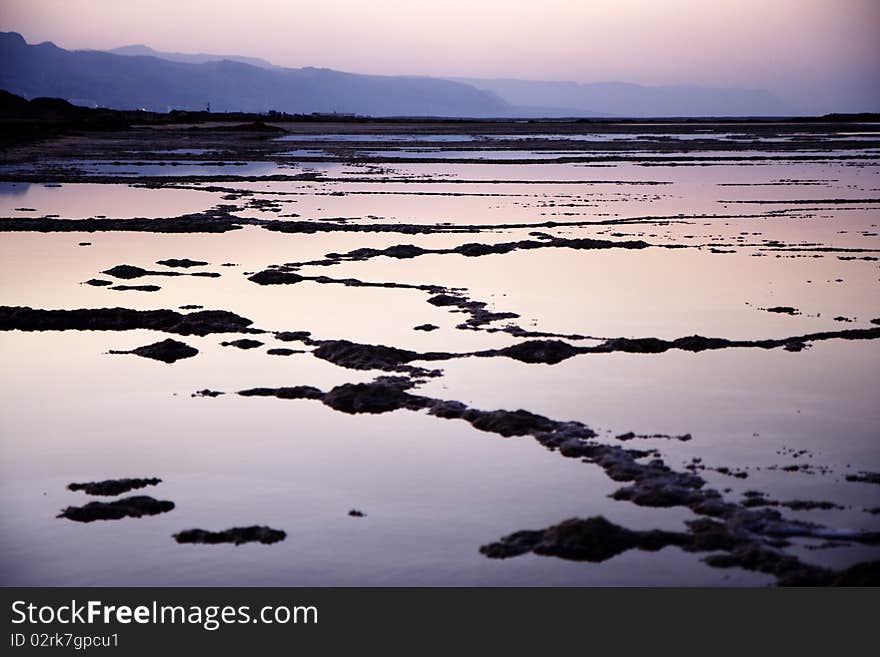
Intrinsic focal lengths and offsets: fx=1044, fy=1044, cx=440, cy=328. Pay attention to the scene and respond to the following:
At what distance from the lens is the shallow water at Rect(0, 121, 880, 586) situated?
364 inches

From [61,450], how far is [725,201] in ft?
98.9

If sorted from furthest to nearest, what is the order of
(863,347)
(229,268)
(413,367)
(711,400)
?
(229,268) < (863,347) < (413,367) < (711,400)

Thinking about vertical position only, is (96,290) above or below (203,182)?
below

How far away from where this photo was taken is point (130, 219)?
1284 inches

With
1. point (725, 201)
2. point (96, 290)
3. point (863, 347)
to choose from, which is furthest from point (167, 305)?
point (725, 201)

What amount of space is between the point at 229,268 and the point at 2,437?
1157 cm

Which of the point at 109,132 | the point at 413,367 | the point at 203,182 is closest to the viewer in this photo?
the point at 413,367

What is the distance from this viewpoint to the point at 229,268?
23828mm

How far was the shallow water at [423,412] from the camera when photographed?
30.3 feet

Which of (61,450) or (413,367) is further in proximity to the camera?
(413,367)

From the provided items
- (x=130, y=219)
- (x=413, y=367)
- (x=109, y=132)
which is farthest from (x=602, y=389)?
(x=109, y=132)

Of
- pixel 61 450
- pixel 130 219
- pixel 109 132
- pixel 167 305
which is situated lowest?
pixel 61 450

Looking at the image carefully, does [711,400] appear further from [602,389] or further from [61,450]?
[61,450]

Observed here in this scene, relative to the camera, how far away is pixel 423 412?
12.9m
